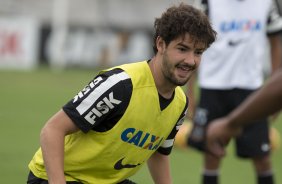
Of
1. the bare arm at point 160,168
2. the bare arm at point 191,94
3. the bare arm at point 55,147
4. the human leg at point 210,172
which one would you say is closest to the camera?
the bare arm at point 55,147

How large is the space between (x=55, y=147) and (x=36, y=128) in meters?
7.45

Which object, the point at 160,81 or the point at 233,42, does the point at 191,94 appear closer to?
the point at 233,42

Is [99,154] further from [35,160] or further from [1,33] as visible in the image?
[1,33]

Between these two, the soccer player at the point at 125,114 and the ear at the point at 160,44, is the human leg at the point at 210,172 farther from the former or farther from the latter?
the ear at the point at 160,44

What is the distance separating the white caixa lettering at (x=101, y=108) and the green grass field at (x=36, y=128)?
362cm

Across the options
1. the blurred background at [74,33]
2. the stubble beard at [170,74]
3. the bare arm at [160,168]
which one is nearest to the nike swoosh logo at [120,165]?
the bare arm at [160,168]

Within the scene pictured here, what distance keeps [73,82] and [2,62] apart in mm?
4032

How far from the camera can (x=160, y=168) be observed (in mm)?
5328

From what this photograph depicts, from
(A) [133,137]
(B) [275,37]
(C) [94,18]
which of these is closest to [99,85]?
(A) [133,137]

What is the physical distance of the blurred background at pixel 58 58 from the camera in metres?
9.76

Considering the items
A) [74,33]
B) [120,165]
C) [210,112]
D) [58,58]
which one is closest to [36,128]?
[210,112]

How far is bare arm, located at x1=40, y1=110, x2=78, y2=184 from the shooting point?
4.61 metres

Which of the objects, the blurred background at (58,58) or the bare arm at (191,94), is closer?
the bare arm at (191,94)

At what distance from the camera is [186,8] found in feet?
16.2
